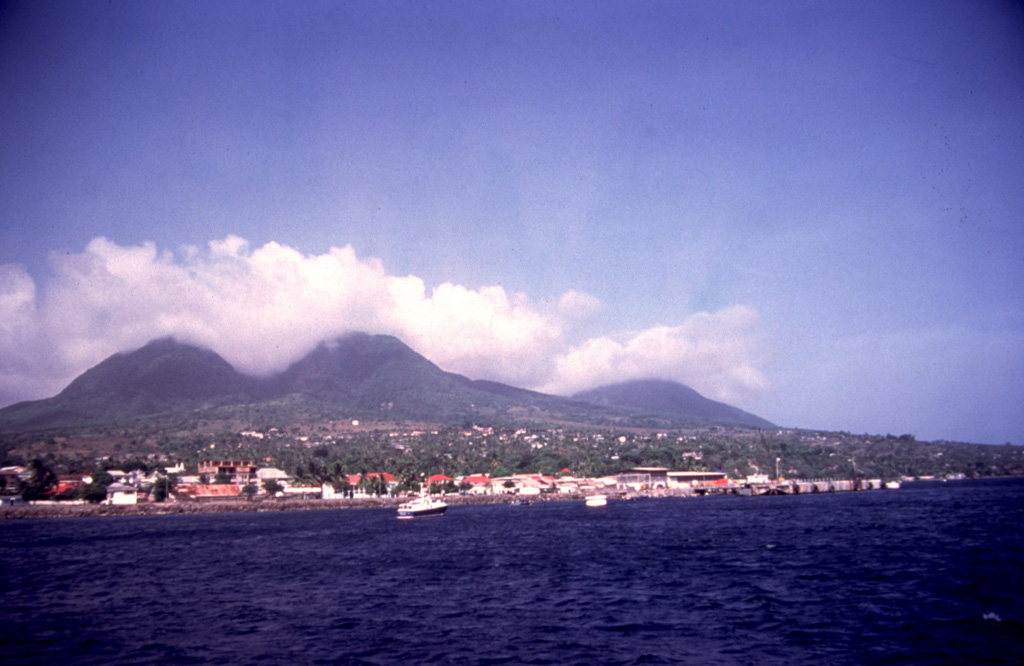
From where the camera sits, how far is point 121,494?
113000mm

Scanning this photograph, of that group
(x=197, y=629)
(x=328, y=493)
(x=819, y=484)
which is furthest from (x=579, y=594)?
(x=819, y=484)

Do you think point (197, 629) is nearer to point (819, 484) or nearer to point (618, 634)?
point (618, 634)

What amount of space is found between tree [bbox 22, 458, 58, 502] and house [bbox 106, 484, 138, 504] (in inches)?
359

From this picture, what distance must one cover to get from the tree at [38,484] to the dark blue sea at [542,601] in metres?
77.4

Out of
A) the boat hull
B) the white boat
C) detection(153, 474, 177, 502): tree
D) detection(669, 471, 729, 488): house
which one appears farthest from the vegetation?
the boat hull

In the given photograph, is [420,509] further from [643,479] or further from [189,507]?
[643,479]

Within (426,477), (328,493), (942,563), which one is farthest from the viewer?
(426,477)

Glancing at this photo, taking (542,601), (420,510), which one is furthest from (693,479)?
(542,601)

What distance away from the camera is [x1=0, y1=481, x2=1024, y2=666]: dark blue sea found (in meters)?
17.6

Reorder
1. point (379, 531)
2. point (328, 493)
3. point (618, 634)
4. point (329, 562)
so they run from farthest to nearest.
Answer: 1. point (328, 493)
2. point (379, 531)
3. point (329, 562)
4. point (618, 634)

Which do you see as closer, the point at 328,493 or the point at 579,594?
the point at 579,594

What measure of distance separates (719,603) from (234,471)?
438 feet

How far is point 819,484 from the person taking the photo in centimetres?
13125

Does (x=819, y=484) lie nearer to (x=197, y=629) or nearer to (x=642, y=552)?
(x=642, y=552)
